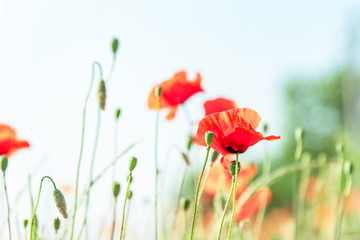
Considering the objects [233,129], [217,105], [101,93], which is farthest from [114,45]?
[233,129]

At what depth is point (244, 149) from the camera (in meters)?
1.02

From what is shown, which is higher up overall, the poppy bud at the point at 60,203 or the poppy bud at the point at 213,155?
the poppy bud at the point at 213,155

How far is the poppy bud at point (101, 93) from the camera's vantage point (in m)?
1.13

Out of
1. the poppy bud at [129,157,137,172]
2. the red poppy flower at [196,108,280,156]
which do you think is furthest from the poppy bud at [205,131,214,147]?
the poppy bud at [129,157,137,172]

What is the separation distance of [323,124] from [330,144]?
118 inches

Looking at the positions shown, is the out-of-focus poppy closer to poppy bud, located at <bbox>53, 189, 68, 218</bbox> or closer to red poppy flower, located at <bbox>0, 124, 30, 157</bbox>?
poppy bud, located at <bbox>53, 189, 68, 218</bbox>

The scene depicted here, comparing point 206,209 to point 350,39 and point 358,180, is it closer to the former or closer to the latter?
point 358,180

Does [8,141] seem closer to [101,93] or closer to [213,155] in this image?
[101,93]

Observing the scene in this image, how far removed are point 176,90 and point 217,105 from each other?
0.98 feet

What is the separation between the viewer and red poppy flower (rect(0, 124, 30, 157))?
1.26m

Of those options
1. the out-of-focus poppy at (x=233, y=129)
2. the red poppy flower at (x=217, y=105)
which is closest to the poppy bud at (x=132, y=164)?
the out-of-focus poppy at (x=233, y=129)

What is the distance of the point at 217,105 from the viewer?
46.9 inches

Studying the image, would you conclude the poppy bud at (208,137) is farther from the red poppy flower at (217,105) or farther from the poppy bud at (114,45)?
the poppy bud at (114,45)

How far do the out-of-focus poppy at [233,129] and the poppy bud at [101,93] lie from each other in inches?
8.9
